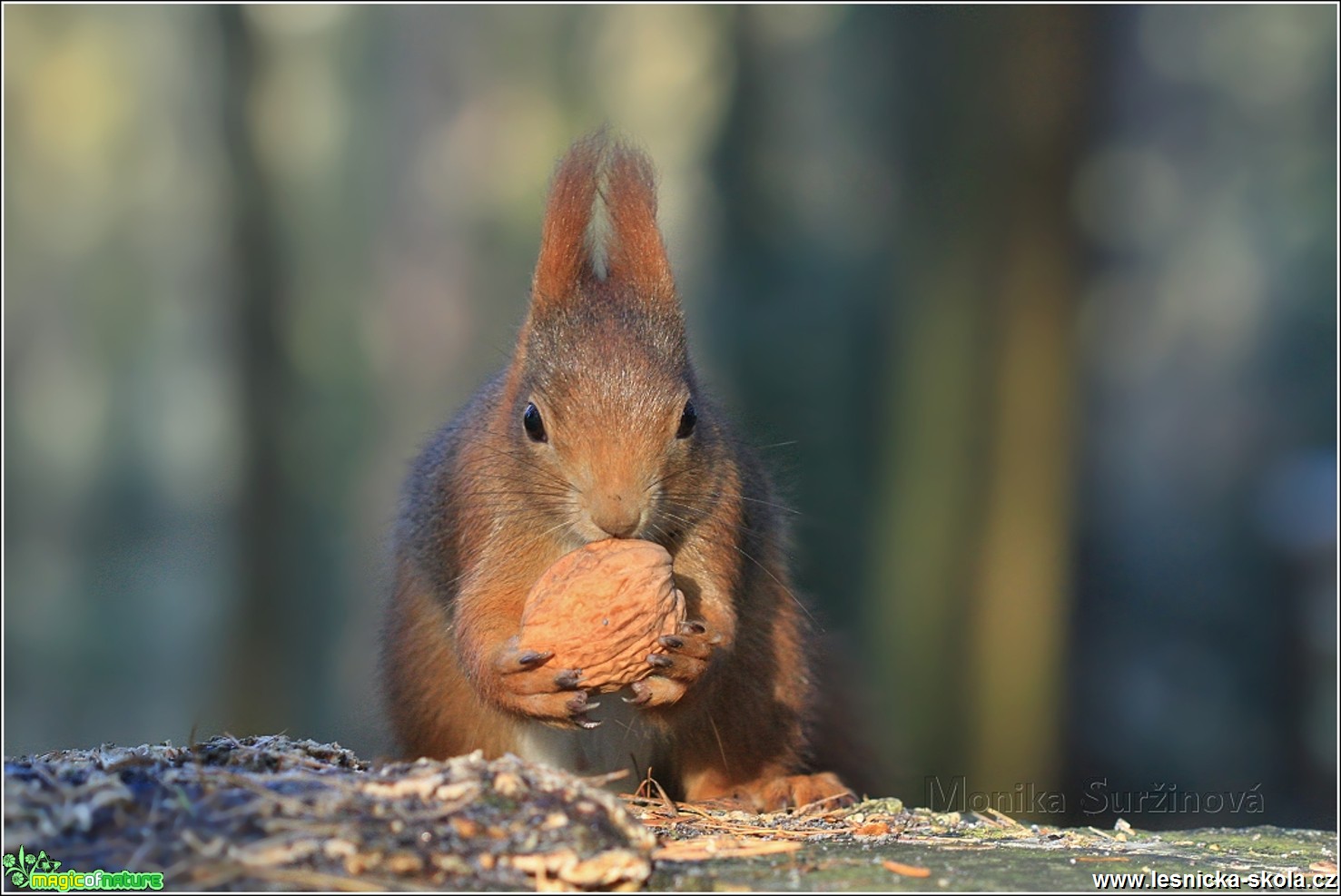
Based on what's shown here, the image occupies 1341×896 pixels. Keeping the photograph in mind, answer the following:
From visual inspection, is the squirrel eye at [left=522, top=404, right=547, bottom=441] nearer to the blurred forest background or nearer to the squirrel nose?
the squirrel nose

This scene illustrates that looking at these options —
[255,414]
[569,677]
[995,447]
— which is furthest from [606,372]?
[255,414]

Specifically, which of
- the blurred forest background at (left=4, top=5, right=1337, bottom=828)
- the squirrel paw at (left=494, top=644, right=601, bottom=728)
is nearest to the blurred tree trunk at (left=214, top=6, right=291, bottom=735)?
the blurred forest background at (left=4, top=5, right=1337, bottom=828)

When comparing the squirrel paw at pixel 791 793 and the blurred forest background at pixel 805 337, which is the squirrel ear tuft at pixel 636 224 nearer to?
the blurred forest background at pixel 805 337

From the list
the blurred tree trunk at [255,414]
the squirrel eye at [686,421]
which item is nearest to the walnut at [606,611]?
the squirrel eye at [686,421]

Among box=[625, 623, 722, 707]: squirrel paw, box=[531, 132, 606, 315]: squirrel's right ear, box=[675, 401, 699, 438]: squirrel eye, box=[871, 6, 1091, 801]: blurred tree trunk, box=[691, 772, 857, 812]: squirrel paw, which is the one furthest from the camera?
box=[871, 6, 1091, 801]: blurred tree trunk

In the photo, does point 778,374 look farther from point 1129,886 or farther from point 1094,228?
point 1129,886

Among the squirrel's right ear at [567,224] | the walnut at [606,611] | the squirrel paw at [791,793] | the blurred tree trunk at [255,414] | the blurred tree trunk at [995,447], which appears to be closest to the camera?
the walnut at [606,611]
